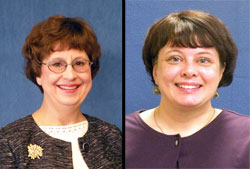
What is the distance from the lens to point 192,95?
206 centimetres

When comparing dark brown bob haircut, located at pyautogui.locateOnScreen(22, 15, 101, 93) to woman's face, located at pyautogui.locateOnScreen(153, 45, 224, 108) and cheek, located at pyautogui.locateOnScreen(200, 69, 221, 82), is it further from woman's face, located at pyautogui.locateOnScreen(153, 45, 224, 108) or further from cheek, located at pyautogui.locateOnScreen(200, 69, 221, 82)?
cheek, located at pyautogui.locateOnScreen(200, 69, 221, 82)

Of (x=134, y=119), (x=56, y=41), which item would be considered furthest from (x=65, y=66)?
(x=134, y=119)

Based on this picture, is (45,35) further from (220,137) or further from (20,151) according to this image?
(220,137)

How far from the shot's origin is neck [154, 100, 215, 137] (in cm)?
209

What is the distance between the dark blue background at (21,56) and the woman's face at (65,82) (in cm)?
6

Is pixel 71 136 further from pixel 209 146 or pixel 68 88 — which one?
pixel 209 146

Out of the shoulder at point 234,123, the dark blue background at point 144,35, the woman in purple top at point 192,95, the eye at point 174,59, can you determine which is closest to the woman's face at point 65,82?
the dark blue background at point 144,35

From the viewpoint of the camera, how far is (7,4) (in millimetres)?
2268

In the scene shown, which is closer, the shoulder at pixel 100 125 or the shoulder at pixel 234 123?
the shoulder at pixel 234 123

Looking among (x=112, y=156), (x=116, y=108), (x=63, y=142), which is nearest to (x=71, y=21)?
(x=116, y=108)

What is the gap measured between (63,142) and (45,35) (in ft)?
2.27

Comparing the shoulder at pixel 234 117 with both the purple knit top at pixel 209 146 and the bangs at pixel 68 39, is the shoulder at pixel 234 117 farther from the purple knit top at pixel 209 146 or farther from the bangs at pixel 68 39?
the bangs at pixel 68 39

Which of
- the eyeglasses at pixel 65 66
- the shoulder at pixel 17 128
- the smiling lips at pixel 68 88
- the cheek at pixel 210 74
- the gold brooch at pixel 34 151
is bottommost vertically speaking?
the gold brooch at pixel 34 151

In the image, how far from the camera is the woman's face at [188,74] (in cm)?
202
